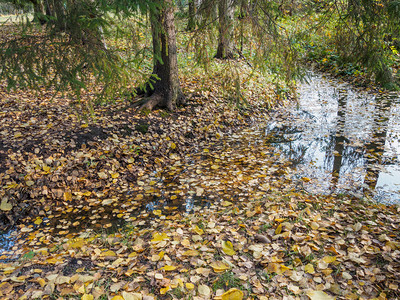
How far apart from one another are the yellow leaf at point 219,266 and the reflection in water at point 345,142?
2.46 m

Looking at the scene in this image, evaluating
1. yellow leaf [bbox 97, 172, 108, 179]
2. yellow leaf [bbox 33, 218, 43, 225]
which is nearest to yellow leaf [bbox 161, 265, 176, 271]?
yellow leaf [bbox 33, 218, 43, 225]

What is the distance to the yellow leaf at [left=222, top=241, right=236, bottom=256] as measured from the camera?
277 cm

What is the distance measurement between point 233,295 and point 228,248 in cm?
68

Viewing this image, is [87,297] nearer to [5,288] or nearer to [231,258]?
[5,288]

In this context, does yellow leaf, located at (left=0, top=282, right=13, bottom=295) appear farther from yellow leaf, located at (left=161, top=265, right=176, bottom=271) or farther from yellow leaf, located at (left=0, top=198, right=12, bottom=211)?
yellow leaf, located at (left=0, top=198, right=12, bottom=211)

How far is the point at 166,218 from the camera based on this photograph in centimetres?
375

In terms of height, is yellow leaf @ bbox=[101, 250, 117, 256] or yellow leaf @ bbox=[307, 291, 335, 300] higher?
yellow leaf @ bbox=[307, 291, 335, 300]

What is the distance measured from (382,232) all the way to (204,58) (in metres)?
4.01

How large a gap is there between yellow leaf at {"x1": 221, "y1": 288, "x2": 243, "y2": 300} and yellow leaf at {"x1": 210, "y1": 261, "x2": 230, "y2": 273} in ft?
1.04

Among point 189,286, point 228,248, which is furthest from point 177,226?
point 189,286

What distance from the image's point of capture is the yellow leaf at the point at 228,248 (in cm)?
277

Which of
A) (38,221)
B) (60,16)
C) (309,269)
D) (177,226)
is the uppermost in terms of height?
(60,16)

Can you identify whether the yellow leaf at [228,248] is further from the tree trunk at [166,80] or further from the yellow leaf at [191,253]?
the tree trunk at [166,80]

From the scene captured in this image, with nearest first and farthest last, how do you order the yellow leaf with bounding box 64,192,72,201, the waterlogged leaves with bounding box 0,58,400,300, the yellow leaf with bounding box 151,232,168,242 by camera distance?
the waterlogged leaves with bounding box 0,58,400,300 → the yellow leaf with bounding box 151,232,168,242 → the yellow leaf with bounding box 64,192,72,201
